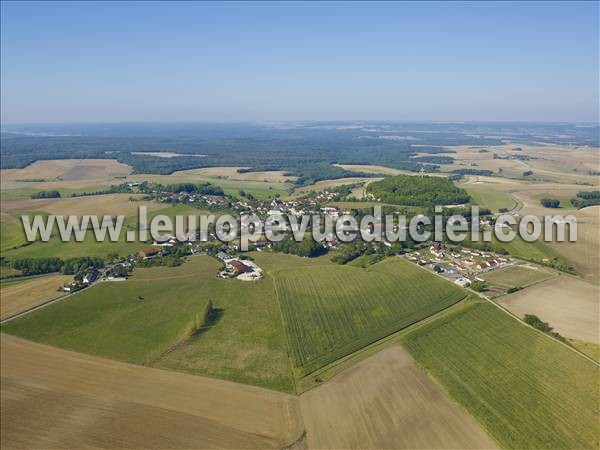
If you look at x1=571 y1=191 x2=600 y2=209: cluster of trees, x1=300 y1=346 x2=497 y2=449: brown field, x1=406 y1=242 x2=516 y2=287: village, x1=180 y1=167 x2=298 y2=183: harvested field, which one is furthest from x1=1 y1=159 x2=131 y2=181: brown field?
x1=571 y1=191 x2=600 y2=209: cluster of trees

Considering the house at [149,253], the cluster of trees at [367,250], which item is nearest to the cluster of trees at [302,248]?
the cluster of trees at [367,250]

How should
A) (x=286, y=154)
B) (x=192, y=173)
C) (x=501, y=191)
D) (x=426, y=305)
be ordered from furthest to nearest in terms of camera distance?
(x=286, y=154), (x=192, y=173), (x=501, y=191), (x=426, y=305)

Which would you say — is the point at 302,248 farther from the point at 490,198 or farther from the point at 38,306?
the point at 490,198

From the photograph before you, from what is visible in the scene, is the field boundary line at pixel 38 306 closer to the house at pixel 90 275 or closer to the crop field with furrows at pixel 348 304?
the house at pixel 90 275

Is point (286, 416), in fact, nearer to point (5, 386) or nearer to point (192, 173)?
point (5, 386)

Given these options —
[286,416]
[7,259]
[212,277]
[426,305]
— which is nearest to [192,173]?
[7,259]

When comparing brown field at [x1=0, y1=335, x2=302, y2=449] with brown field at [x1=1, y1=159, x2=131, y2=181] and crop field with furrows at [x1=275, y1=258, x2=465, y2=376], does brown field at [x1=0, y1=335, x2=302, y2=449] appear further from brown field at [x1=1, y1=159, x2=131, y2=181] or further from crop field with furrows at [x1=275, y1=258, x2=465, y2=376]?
brown field at [x1=1, y1=159, x2=131, y2=181]
